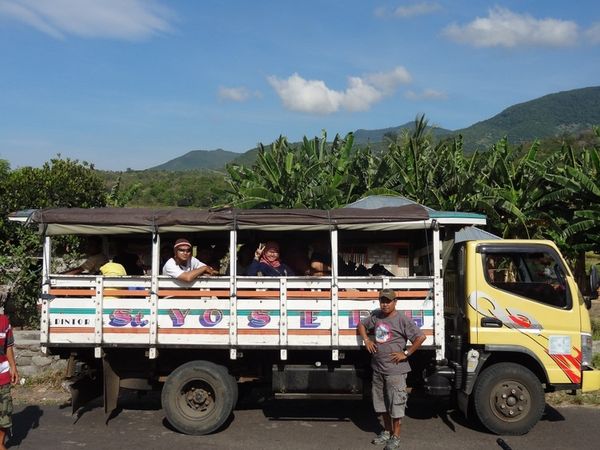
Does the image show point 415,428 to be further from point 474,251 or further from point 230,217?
point 230,217

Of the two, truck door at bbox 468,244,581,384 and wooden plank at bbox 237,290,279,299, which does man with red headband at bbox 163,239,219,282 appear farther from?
truck door at bbox 468,244,581,384

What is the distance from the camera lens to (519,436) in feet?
21.0

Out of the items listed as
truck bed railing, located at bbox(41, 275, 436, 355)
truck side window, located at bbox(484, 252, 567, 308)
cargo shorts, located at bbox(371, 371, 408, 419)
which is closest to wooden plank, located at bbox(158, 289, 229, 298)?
truck bed railing, located at bbox(41, 275, 436, 355)

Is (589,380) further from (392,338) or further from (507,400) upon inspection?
(392,338)

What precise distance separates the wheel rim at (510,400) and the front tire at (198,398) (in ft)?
9.11

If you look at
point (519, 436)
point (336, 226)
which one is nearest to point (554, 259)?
point (519, 436)

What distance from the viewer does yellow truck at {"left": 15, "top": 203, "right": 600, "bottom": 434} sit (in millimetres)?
6352

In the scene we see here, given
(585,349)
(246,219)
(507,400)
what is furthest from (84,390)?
(585,349)

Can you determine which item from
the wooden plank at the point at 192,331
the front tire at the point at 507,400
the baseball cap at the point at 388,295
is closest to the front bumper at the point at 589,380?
the front tire at the point at 507,400

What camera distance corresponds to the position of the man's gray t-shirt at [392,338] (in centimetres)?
601

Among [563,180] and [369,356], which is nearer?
[369,356]

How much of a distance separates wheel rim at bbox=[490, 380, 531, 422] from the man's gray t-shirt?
44.0 inches

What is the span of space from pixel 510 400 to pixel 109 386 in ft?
14.1

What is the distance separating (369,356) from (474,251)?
1.62 m
